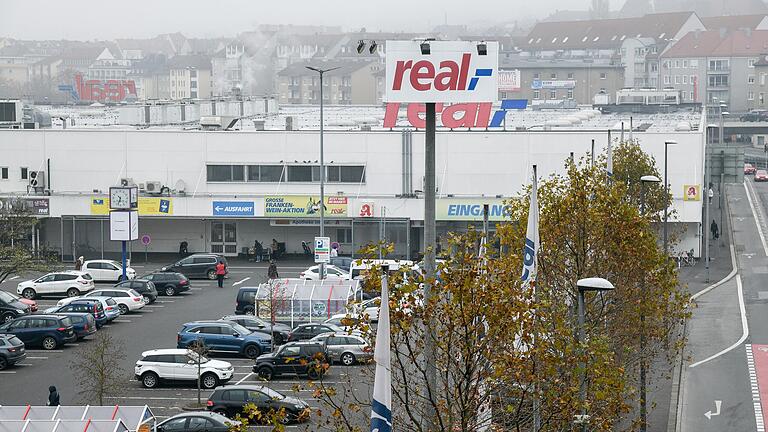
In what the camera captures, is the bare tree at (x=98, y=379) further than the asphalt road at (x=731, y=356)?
No

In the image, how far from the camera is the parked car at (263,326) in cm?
3925

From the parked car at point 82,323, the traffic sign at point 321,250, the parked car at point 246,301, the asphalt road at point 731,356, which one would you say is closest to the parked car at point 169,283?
the parked car at point 246,301

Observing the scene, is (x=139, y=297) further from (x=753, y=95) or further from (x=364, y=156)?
(x=753, y=95)

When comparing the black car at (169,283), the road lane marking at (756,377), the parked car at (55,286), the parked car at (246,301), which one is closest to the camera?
the road lane marking at (756,377)

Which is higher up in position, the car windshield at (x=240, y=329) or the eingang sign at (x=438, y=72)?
the eingang sign at (x=438, y=72)

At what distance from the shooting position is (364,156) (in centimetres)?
6116

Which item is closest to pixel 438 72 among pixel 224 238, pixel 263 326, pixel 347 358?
pixel 347 358

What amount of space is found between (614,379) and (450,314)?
5.38 metres

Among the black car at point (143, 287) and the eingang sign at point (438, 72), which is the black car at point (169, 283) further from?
the eingang sign at point (438, 72)

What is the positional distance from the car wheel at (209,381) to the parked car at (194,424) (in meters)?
6.19

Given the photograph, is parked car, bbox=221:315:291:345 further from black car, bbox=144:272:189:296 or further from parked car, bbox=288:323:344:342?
black car, bbox=144:272:189:296

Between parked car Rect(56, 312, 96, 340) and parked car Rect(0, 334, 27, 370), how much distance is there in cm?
308

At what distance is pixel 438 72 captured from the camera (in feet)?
52.6

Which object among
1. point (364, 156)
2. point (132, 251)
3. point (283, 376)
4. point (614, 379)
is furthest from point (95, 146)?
point (614, 379)
